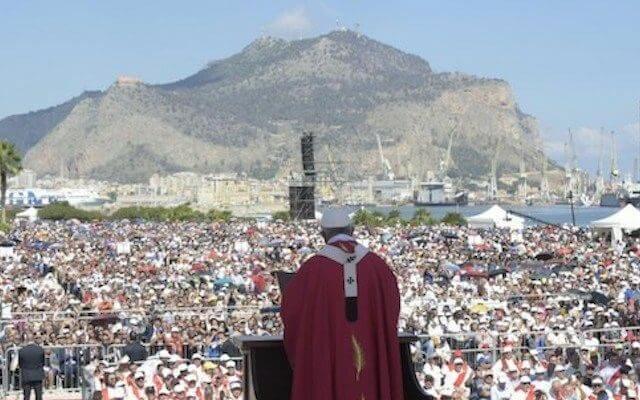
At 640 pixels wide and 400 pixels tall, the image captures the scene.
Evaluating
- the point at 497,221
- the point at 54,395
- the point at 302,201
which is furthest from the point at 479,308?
the point at 302,201

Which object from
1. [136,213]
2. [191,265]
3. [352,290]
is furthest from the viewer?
[136,213]

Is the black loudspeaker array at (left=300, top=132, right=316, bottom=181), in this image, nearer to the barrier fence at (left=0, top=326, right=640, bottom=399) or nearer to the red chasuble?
the barrier fence at (left=0, top=326, right=640, bottom=399)

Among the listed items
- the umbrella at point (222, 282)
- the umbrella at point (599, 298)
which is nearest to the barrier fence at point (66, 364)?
the umbrella at point (599, 298)

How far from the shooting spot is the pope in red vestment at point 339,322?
6824 mm

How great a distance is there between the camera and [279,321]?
20.8m

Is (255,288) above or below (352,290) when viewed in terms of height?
below

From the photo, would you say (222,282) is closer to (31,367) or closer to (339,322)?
(31,367)

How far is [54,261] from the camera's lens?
3872 centimetres

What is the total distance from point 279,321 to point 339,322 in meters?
14.0

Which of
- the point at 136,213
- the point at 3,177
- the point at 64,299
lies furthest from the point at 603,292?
the point at 136,213

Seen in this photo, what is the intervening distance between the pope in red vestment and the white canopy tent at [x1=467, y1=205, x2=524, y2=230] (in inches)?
1902

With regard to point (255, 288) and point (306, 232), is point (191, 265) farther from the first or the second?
point (306, 232)

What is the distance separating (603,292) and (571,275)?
10.9 ft

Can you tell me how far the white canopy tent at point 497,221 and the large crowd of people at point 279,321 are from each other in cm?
866
